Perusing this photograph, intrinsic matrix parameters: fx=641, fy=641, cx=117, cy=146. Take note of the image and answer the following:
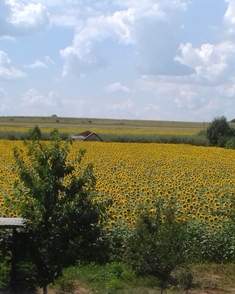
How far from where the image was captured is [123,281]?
35.5 ft

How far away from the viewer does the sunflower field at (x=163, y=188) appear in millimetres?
13586

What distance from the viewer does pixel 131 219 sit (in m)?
13.6

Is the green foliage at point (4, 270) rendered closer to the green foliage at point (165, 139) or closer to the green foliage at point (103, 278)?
the green foliage at point (103, 278)

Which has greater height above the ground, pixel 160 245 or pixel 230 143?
pixel 230 143

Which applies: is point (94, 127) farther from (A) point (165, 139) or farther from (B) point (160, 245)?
(B) point (160, 245)

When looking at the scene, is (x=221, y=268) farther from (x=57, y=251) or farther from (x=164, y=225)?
(x=57, y=251)

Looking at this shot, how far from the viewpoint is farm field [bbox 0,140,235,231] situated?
14.1 meters

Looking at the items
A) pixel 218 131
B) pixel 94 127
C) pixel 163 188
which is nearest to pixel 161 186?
pixel 163 188

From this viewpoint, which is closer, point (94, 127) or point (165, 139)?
point (165, 139)

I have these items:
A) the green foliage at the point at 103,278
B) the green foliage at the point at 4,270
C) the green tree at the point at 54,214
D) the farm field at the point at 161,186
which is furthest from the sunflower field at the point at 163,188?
the green foliage at the point at 4,270

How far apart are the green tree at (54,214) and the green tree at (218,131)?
4305cm

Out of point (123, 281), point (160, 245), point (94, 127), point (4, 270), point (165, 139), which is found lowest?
point (123, 281)

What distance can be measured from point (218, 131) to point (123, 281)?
42.5 metres

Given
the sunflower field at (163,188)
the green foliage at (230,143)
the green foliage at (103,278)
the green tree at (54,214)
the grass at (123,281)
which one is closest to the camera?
the green tree at (54,214)
